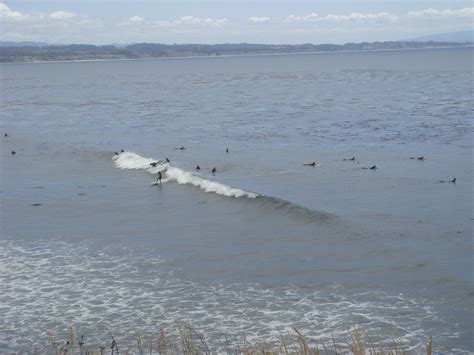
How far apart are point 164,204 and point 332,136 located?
18.6 m

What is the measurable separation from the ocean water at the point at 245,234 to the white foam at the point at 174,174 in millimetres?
118

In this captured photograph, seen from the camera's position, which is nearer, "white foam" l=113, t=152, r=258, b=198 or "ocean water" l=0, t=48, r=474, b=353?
"ocean water" l=0, t=48, r=474, b=353

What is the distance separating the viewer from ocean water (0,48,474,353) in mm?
16156

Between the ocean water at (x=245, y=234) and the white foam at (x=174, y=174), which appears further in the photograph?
the white foam at (x=174, y=174)

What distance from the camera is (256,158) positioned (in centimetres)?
3794

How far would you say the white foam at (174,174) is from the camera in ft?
97.7

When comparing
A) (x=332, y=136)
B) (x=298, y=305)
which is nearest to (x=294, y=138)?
(x=332, y=136)

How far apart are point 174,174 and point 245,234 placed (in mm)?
11318

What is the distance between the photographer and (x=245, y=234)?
2353cm

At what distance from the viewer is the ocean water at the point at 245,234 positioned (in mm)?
16156

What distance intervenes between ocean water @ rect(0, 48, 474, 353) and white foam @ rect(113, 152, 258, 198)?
0.12m

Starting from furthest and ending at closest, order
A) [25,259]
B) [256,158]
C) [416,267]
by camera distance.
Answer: [256,158] < [25,259] < [416,267]

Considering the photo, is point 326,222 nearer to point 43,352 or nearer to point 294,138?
point 43,352

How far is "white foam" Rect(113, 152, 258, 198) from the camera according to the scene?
2977 cm
